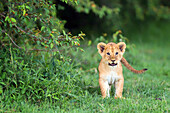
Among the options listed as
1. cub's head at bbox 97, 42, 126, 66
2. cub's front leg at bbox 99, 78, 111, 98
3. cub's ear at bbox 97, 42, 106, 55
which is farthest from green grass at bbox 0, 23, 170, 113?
cub's ear at bbox 97, 42, 106, 55

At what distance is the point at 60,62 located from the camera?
528 centimetres

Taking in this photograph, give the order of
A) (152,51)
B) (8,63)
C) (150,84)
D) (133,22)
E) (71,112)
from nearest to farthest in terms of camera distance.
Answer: (71,112)
(8,63)
(150,84)
(152,51)
(133,22)

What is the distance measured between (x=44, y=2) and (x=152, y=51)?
7.64 metres

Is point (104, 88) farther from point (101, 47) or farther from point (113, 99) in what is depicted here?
point (101, 47)

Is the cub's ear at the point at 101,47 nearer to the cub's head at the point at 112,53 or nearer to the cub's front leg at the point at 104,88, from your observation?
the cub's head at the point at 112,53

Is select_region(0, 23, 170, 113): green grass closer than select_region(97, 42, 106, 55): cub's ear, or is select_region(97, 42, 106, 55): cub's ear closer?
select_region(0, 23, 170, 113): green grass

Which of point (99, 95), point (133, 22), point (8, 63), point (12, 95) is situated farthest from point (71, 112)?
point (133, 22)

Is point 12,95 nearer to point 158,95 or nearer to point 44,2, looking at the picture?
point 44,2

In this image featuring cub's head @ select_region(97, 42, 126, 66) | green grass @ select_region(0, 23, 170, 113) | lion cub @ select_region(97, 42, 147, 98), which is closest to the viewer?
green grass @ select_region(0, 23, 170, 113)

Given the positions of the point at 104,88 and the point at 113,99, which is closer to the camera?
the point at 113,99

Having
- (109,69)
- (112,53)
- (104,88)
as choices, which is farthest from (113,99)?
(112,53)

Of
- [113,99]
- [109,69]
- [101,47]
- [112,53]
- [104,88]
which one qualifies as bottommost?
[113,99]

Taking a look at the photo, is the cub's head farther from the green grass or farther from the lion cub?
the green grass

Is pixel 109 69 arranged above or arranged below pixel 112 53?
below
